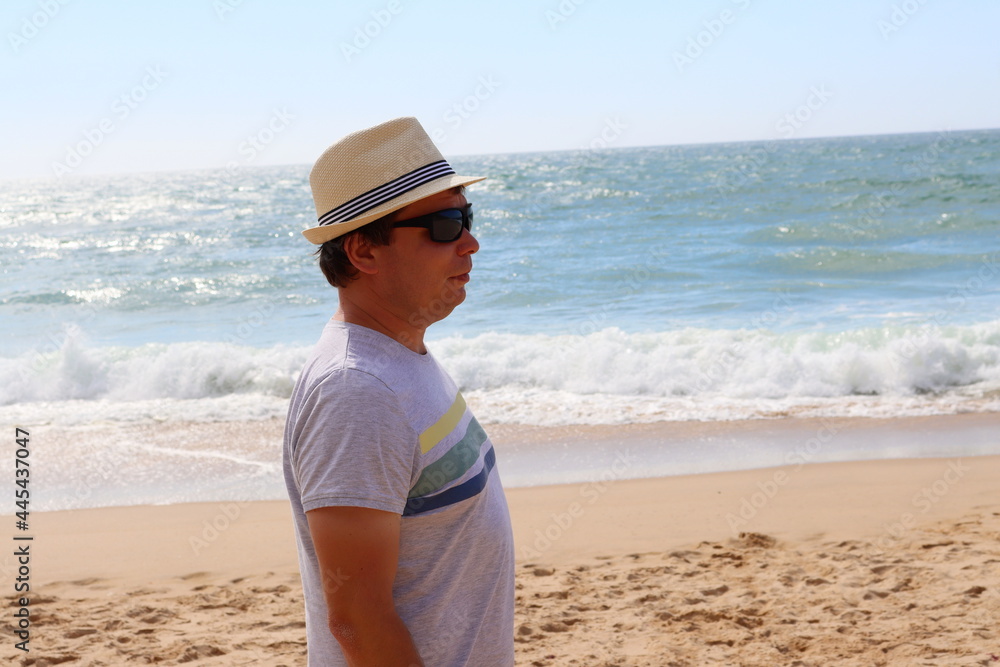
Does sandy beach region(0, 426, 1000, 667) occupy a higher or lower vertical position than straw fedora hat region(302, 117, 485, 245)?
lower

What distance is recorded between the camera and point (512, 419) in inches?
319

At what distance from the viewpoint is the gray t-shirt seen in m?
1.25

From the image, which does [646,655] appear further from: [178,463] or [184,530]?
[178,463]

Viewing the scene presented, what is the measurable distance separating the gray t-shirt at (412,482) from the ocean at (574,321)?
5091 mm

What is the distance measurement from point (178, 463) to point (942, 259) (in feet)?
48.8

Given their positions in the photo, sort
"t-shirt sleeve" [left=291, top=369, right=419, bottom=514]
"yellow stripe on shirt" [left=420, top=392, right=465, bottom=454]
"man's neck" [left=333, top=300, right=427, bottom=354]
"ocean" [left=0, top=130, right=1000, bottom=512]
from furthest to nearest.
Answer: "ocean" [left=0, top=130, right=1000, bottom=512], "man's neck" [left=333, top=300, right=427, bottom=354], "yellow stripe on shirt" [left=420, top=392, right=465, bottom=454], "t-shirt sleeve" [left=291, top=369, right=419, bottom=514]

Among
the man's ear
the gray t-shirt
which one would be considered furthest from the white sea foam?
the man's ear

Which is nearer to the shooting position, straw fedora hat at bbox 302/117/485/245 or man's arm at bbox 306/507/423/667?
man's arm at bbox 306/507/423/667

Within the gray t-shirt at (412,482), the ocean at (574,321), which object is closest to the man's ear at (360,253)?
the gray t-shirt at (412,482)

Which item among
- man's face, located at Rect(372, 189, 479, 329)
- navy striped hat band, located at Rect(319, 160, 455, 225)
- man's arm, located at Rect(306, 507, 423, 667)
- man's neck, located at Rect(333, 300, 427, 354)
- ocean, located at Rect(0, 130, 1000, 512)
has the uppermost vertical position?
ocean, located at Rect(0, 130, 1000, 512)

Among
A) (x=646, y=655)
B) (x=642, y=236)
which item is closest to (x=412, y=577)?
(x=646, y=655)

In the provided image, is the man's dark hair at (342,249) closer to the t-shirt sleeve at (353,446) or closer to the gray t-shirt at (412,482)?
the gray t-shirt at (412,482)

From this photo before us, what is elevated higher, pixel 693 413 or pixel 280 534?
pixel 693 413

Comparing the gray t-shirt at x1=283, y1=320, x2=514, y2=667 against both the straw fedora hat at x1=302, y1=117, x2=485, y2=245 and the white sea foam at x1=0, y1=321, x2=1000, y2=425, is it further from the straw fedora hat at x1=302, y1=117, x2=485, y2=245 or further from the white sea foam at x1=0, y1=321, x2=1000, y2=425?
the white sea foam at x1=0, y1=321, x2=1000, y2=425
